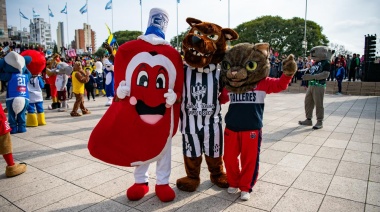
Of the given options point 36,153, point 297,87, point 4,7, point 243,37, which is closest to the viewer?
point 36,153

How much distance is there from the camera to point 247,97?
117 inches

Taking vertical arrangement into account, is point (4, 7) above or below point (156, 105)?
above

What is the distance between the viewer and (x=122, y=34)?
74.4m

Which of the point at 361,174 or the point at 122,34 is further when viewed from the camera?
the point at 122,34

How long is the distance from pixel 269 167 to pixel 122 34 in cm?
7648

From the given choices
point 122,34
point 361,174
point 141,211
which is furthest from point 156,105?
point 122,34

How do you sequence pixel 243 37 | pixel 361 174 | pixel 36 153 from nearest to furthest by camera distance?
1. pixel 361 174
2. pixel 36 153
3. pixel 243 37

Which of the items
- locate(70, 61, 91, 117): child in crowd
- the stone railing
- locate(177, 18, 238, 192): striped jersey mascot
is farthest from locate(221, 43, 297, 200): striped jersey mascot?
the stone railing

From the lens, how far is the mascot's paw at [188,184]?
3.11 metres

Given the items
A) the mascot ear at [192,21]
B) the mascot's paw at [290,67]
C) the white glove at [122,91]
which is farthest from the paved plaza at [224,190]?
the mascot ear at [192,21]

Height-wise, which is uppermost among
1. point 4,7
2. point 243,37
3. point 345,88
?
point 4,7

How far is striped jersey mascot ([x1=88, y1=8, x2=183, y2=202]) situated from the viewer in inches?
106

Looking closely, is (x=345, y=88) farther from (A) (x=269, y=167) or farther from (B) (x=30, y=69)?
(B) (x=30, y=69)

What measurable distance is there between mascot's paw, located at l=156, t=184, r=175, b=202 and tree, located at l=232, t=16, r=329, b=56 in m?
39.1
